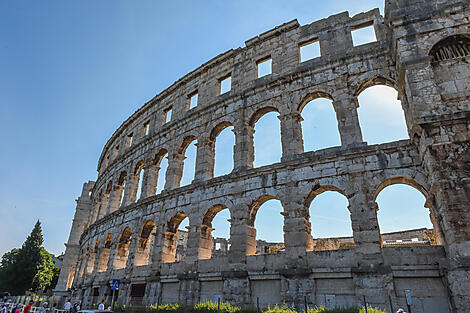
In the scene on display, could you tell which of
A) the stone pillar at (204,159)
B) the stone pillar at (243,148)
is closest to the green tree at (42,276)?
the stone pillar at (204,159)

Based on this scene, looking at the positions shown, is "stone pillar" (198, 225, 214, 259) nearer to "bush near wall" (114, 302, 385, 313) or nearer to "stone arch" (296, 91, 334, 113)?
"bush near wall" (114, 302, 385, 313)

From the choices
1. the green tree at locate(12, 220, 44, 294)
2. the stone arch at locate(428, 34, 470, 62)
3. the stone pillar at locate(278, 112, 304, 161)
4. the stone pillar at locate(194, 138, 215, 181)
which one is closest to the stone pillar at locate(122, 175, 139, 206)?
the stone pillar at locate(194, 138, 215, 181)

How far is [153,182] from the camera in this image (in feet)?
52.9

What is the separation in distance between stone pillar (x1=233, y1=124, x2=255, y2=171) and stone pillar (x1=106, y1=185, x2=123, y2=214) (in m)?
10.6

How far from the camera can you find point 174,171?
14688mm

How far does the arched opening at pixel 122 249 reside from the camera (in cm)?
1556

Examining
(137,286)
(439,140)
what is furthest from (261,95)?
(137,286)

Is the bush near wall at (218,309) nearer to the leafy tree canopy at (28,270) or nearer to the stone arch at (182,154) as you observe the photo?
the stone arch at (182,154)

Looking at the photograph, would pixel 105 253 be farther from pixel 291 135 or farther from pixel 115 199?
pixel 291 135

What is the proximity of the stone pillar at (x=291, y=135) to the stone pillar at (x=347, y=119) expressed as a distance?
1.49 metres

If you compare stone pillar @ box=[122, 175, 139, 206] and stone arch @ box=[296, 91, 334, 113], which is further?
stone pillar @ box=[122, 175, 139, 206]

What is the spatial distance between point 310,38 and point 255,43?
2.78 metres

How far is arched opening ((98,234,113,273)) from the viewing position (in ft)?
55.4

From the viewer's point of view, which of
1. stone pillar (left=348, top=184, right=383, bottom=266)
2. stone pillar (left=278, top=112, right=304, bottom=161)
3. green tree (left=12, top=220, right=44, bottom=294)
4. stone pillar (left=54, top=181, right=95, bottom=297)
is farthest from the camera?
green tree (left=12, top=220, right=44, bottom=294)
